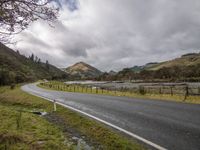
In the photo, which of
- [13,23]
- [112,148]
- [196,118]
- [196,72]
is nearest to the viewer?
[112,148]

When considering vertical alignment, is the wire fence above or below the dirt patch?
above

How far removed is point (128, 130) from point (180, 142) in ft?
7.68

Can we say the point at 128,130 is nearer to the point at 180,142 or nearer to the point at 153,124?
the point at 153,124

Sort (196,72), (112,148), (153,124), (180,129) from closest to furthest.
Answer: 1. (112,148)
2. (180,129)
3. (153,124)
4. (196,72)

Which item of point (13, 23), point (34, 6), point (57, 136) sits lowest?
point (57, 136)

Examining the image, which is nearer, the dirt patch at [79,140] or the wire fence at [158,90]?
the dirt patch at [79,140]

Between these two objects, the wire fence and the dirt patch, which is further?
the wire fence

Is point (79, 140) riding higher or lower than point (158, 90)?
lower

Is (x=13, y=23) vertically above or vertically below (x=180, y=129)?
above

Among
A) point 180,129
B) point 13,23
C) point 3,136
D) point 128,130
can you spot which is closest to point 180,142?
point 180,129

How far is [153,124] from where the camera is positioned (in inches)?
392

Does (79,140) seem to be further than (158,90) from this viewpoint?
No

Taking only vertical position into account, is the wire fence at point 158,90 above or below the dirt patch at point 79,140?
above

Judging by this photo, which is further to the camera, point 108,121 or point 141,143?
point 108,121
